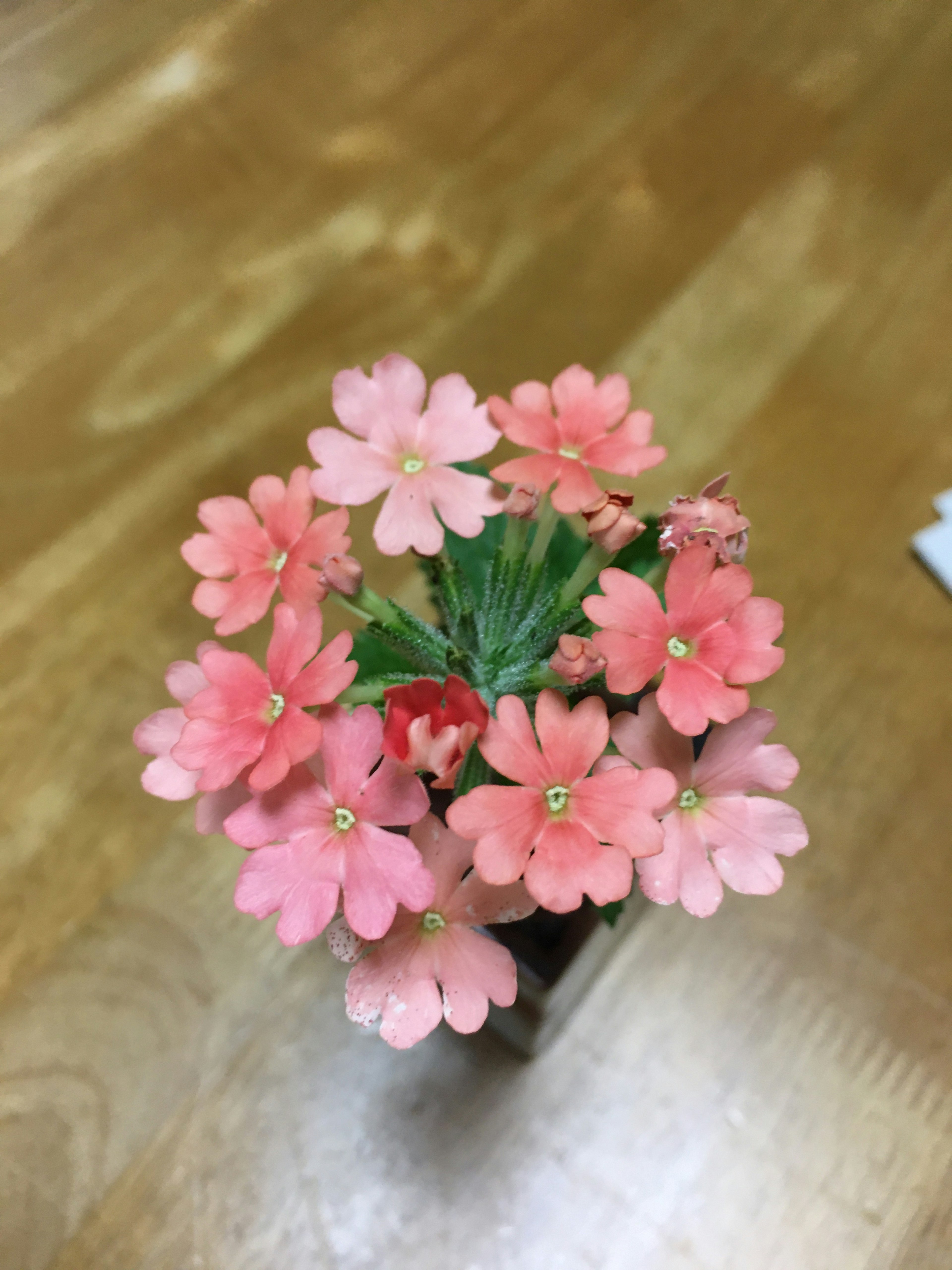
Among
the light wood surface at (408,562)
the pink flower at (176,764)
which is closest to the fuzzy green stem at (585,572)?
the pink flower at (176,764)

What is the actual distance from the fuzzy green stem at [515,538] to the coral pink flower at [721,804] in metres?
0.07

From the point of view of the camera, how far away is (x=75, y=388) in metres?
0.54

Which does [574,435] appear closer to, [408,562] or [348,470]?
[348,470]

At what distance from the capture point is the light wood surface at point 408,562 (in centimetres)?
40

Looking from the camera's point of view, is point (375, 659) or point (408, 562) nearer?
point (375, 659)

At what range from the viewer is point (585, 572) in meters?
0.25

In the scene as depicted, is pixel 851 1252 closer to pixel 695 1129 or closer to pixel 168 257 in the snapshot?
pixel 695 1129

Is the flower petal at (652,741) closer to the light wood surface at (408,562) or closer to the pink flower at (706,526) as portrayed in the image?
the pink flower at (706,526)

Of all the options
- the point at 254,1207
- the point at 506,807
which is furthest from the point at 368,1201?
the point at 506,807

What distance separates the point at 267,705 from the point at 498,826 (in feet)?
0.21

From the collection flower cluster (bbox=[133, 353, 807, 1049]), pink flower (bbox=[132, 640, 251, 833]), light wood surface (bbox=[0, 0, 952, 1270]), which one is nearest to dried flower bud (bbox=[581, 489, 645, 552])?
flower cluster (bbox=[133, 353, 807, 1049])

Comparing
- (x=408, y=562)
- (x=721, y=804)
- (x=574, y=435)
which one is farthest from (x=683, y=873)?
(x=408, y=562)

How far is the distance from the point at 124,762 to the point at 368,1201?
0.25 meters

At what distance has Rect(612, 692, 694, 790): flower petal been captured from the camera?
22 centimetres
